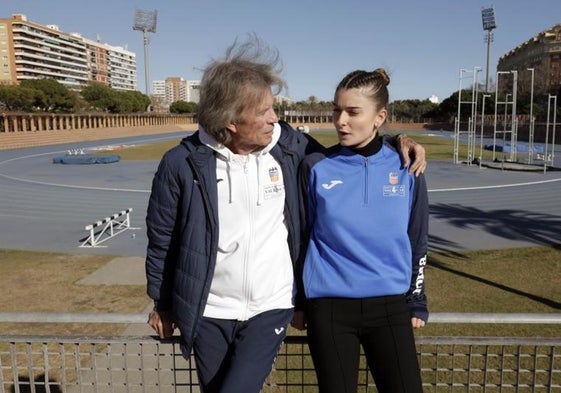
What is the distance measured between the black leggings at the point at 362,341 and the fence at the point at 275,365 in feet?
0.79

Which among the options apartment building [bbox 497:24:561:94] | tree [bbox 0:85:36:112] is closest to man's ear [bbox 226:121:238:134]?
tree [bbox 0:85:36:112]

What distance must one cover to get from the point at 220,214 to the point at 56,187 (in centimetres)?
2039

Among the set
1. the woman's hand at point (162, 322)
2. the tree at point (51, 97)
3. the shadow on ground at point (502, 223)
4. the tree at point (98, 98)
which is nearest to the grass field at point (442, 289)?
the shadow on ground at point (502, 223)

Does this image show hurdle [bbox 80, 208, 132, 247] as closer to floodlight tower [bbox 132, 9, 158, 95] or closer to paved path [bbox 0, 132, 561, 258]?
paved path [bbox 0, 132, 561, 258]

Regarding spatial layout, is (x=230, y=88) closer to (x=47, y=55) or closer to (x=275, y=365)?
(x=275, y=365)

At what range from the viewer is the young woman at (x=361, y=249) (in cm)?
224

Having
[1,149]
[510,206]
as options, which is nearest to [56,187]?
[510,206]

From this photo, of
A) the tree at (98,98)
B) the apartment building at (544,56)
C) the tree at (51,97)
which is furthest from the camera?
the apartment building at (544,56)

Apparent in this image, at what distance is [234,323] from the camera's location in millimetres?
2283

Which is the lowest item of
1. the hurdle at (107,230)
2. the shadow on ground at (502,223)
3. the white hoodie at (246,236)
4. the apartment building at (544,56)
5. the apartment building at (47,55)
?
the shadow on ground at (502,223)

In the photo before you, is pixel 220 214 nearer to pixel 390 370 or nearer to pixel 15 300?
pixel 390 370

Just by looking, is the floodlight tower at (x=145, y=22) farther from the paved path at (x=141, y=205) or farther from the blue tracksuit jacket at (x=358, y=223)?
the blue tracksuit jacket at (x=358, y=223)

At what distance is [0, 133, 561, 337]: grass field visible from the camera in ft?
22.3

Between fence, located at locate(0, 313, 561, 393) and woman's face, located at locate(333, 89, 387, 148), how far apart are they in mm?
935
